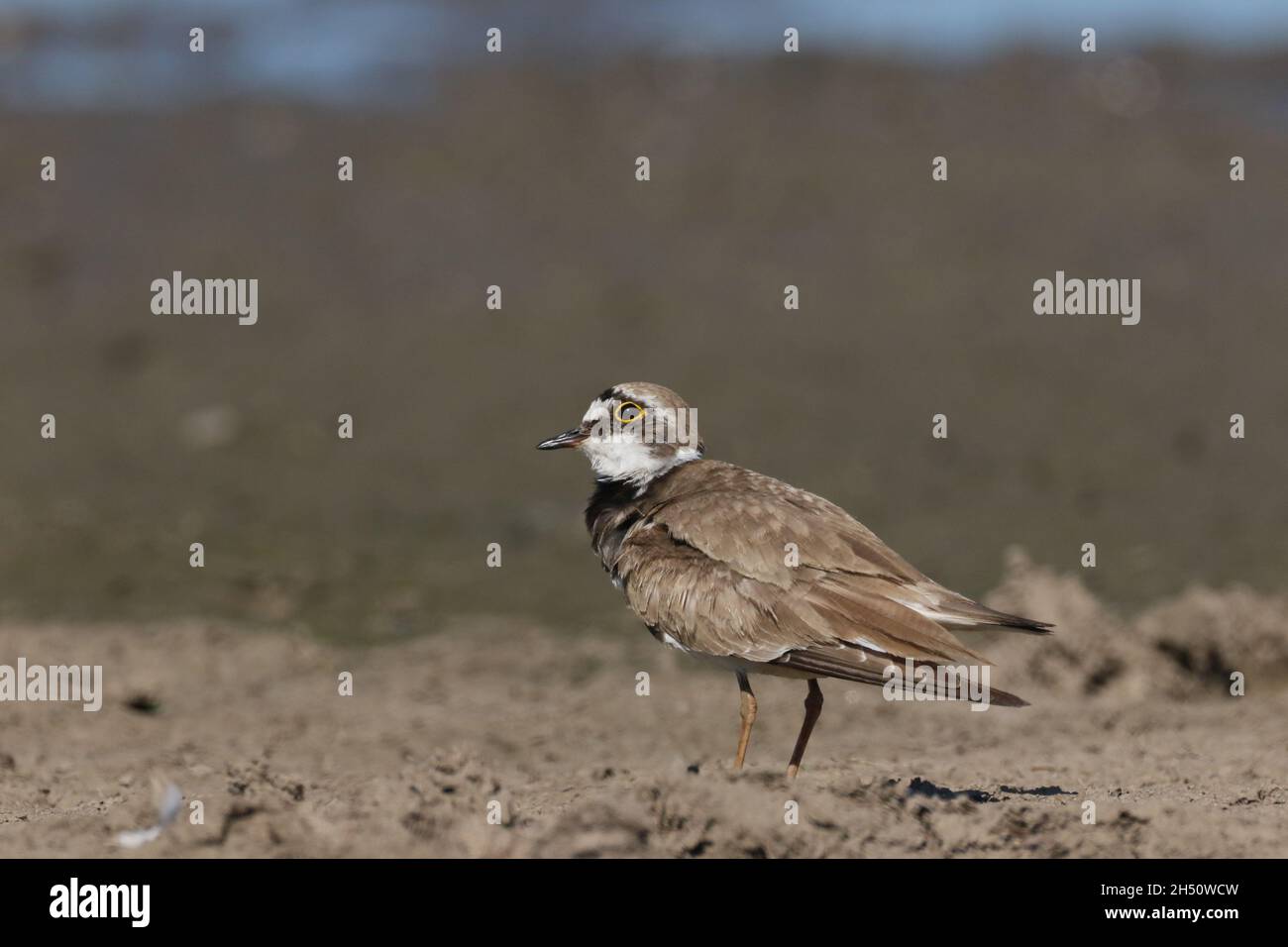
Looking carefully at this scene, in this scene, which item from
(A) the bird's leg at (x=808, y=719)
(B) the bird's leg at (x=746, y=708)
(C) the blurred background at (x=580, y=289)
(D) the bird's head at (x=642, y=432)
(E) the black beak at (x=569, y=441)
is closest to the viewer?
(A) the bird's leg at (x=808, y=719)

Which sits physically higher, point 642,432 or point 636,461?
point 642,432

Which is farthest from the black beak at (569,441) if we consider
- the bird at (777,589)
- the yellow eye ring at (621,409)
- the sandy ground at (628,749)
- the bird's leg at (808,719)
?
the bird's leg at (808,719)

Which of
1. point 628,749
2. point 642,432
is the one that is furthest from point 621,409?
point 628,749

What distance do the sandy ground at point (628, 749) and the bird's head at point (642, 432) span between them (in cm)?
128

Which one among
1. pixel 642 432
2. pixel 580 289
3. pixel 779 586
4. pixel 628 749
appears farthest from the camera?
pixel 580 289

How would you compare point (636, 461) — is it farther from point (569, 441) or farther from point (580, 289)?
point (580, 289)

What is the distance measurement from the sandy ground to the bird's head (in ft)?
4.19

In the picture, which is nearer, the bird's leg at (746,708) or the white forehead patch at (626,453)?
the bird's leg at (746,708)

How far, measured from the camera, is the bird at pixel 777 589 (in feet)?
21.0

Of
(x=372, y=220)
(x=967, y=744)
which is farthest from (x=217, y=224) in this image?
(x=967, y=744)

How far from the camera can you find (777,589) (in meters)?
6.69

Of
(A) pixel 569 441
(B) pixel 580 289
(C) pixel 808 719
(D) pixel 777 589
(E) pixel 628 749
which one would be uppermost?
(B) pixel 580 289

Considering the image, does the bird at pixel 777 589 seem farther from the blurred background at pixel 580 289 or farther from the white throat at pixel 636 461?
the blurred background at pixel 580 289

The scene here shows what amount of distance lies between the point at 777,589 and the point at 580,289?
28.7 ft
